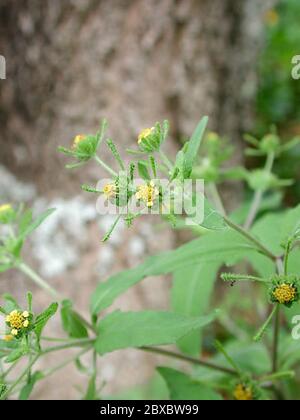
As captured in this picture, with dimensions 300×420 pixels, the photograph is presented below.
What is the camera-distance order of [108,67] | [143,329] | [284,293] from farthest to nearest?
[108,67] < [143,329] < [284,293]

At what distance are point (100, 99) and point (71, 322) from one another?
1.02 meters

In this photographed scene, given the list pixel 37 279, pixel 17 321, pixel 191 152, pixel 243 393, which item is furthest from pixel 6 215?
pixel 243 393

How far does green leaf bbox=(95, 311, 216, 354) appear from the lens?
2.43ft

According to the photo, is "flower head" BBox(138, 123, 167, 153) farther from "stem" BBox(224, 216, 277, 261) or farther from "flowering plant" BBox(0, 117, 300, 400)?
"stem" BBox(224, 216, 277, 261)

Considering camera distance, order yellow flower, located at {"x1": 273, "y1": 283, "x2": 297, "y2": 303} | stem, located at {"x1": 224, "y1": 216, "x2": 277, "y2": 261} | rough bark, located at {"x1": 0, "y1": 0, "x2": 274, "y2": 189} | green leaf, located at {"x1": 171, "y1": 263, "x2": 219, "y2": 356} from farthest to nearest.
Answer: rough bark, located at {"x1": 0, "y1": 0, "x2": 274, "y2": 189} < green leaf, located at {"x1": 171, "y1": 263, "x2": 219, "y2": 356} < stem, located at {"x1": 224, "y1": 216, "x2": 277, "y2": 261} < yellow flower, located at {"x1": 273, "y1": 283, "x2": 297, "y2": 303}

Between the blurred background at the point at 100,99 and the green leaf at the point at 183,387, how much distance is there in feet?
2.60

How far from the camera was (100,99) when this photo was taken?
1740 millimetres

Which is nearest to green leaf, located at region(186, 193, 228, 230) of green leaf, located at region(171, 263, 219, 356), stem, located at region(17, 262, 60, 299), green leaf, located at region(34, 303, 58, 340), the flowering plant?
the flowering plant

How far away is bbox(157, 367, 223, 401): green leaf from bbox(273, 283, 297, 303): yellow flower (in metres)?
0.32

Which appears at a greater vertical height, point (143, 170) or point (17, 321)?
point (143, 170)

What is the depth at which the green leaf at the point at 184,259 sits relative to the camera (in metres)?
0.83

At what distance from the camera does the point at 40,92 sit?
174 cm

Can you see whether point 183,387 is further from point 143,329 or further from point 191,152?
point 191,152

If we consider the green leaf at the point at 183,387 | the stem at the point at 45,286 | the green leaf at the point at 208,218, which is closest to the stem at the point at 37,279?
the stem at the point at 45,286
